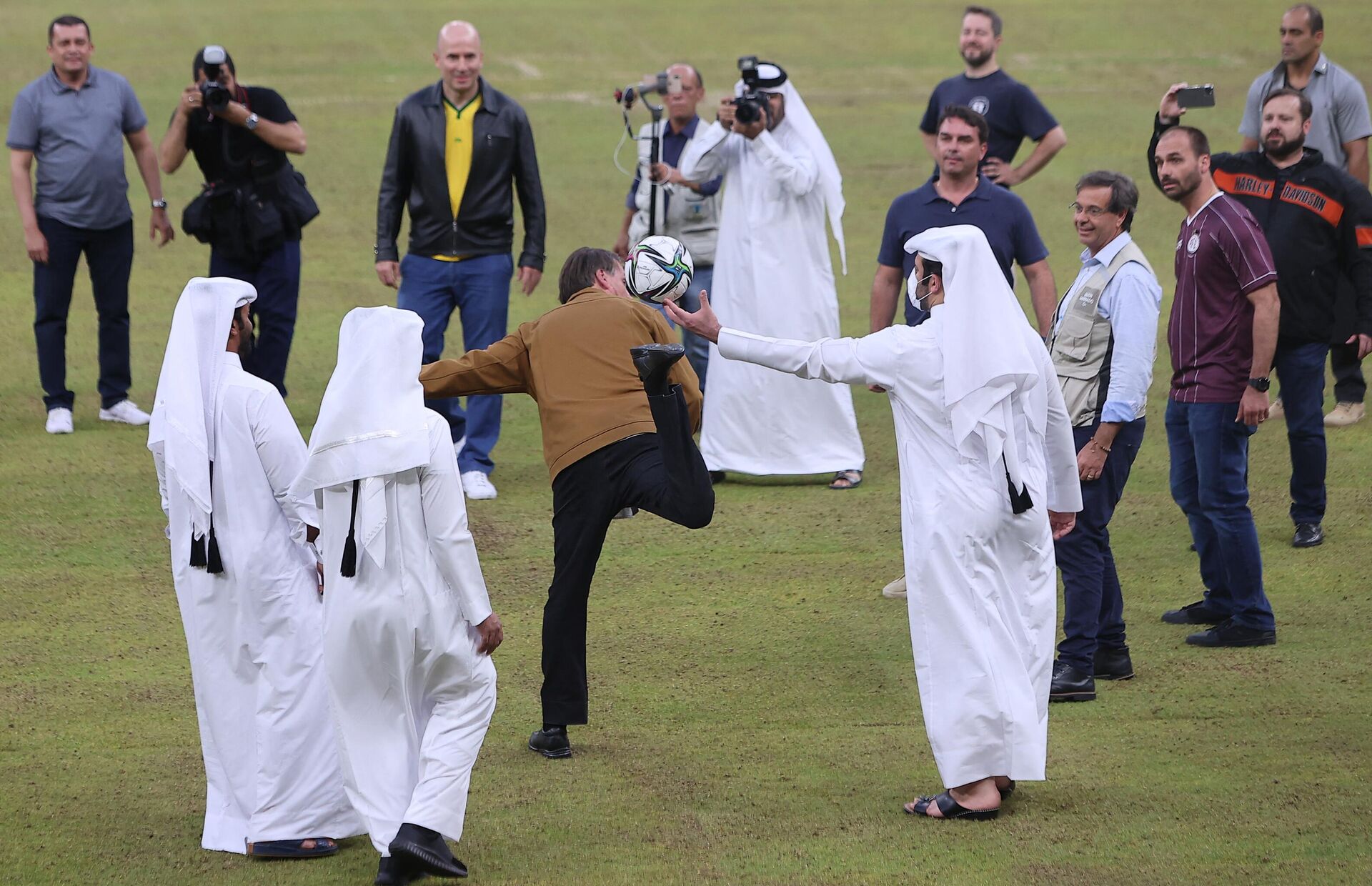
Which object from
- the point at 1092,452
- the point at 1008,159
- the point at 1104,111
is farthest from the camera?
the point at 1104,111

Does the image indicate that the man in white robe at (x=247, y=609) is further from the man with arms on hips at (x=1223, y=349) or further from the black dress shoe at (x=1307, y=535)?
the black dress shoe at (x=1307, y=535)

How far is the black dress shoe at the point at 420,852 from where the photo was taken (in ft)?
14.7

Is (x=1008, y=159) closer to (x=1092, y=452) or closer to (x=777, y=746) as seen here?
(x=1092, y=452)

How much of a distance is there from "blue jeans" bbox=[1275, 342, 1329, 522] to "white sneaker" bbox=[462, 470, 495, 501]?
3.78 meters

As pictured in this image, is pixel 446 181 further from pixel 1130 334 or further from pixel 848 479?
pixel 1130 334

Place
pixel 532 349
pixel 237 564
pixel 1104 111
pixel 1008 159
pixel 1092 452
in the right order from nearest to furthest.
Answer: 1. pixel 237 564
2. pixel 532 349
3. pixel 1092 452
4. pixel 1008 159
5. pixel 1104 111

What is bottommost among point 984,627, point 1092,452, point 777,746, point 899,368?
point 777,746

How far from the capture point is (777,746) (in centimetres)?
565

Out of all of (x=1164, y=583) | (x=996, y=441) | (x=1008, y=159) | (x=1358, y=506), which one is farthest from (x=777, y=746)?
(x=1008, y=159)

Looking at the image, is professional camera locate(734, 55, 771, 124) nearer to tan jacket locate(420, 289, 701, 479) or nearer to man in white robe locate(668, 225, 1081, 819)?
tan jacket locate(420, 289, 701, 479)

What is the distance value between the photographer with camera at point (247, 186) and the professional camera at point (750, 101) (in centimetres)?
245

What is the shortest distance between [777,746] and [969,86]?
191 inches

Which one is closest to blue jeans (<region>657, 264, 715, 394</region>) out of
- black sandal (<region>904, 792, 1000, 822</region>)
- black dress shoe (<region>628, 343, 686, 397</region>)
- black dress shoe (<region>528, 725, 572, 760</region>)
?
black dress shoe (<region>528, 725, 572, 760</region>)

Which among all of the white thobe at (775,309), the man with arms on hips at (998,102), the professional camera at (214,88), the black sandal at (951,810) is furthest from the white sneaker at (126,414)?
the black sandal at (951,810)
